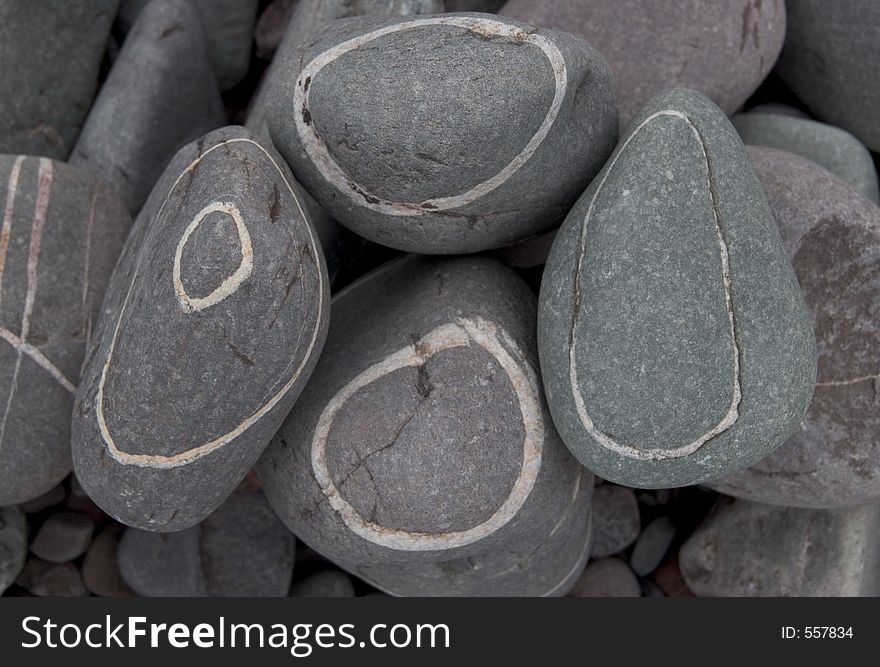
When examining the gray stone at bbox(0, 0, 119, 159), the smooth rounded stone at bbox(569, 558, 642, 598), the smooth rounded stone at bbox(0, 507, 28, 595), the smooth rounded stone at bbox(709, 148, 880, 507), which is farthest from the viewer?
the smooth rounded stone at bbox(569, 558, 642, 598)

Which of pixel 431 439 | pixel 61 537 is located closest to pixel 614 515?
pixel 431 439

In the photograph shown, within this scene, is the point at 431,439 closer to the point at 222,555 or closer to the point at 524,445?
the point at 524,445

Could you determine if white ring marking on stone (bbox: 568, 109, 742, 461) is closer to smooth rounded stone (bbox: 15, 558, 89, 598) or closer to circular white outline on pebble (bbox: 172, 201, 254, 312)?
circular white outline on pebble (bbox: 172, 201, 254, 312)

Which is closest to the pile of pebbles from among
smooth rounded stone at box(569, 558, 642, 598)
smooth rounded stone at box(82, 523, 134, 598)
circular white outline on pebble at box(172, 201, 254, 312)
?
circular white outline on pebble at box(172, 201, 254, 312)

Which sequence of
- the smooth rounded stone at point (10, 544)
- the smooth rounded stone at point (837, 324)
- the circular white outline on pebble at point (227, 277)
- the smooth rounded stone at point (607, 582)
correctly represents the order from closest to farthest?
1. the circular white outline on pebble at point (227, 277)
2. the smooth rounded stone at point (837, 324)
3. the smooth rounded stone at point (10, 544)
4. the smooth rounded stone at point (607, 582)

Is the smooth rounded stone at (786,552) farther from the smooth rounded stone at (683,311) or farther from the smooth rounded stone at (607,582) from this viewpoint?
the smooth rounded stone at (683,311)

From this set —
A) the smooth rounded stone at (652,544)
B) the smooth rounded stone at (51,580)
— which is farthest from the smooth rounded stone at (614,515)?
the smooth rounded stone at (51,580)
